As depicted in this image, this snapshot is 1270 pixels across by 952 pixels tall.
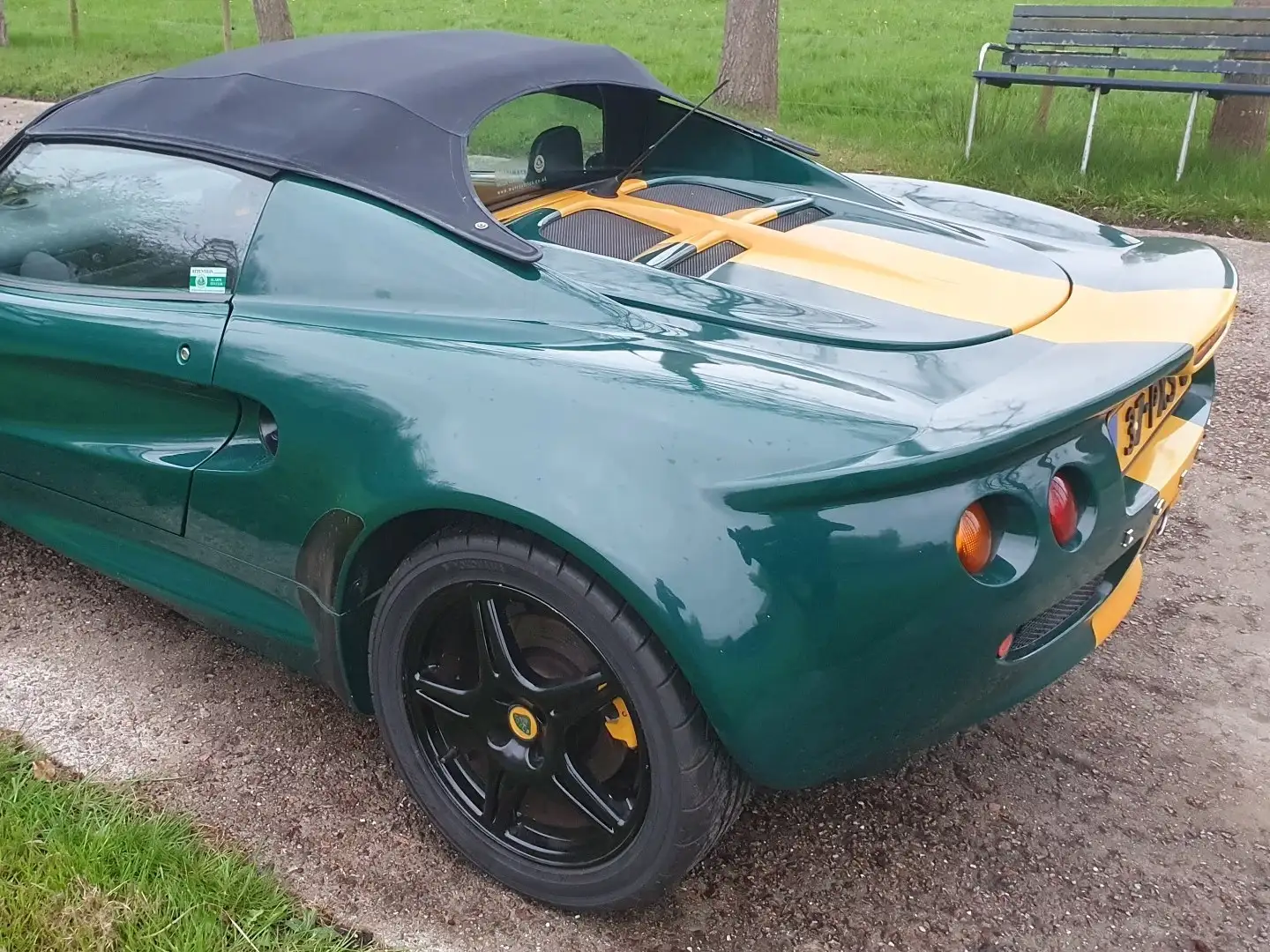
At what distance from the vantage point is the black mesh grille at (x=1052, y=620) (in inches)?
73.9

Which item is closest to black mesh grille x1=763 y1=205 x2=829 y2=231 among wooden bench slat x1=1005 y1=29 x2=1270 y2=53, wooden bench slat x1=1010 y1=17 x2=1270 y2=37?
Result: wooden bench slat x1=1005 y1=29 x2=1270 y2=53

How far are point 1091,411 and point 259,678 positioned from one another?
1972 millimetres

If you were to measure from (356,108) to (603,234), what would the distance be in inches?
22.7

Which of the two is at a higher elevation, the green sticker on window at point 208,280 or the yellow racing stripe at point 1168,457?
the green sticker on window at point 208,280

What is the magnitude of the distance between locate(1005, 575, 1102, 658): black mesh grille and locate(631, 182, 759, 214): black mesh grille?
1183 millimetres

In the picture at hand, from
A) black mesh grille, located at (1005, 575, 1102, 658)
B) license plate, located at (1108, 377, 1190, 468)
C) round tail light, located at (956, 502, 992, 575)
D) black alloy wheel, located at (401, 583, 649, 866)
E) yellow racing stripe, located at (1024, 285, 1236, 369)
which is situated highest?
yellow racing stripe, located at (1024, 285, 1236, 369)

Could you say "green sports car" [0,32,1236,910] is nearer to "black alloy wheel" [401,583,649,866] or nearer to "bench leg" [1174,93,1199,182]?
"black alloy wheel" [401,583,649,866]

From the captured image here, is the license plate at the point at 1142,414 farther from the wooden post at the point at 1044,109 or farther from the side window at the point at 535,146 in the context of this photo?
the wooden post at the point at 1044,109

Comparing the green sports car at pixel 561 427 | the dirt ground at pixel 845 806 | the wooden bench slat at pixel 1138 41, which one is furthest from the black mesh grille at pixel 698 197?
the wooden bench slat at pixel 1138 41

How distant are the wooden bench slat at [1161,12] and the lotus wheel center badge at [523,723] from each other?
655 centimetres

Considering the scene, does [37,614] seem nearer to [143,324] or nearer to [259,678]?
[259,678]

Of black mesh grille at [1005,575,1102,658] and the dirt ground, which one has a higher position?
black mesh grille at [1005,575,1102,658]

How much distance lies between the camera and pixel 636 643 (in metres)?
1.69

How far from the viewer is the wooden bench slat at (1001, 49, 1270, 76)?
6223 millimetres
